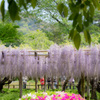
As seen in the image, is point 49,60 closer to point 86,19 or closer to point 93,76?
point 93,76

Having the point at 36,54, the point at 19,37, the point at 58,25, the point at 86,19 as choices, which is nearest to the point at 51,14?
the point at 58,25

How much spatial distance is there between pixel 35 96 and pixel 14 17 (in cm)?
356

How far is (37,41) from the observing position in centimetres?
1330

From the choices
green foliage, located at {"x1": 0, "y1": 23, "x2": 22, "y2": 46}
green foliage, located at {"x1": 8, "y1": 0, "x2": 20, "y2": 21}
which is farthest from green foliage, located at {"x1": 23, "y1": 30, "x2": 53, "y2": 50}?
green foliage, located at {"x1": 8, "y1": 0, "x2": 20, "y2": 21}

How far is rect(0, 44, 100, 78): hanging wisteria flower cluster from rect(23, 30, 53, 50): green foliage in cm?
612

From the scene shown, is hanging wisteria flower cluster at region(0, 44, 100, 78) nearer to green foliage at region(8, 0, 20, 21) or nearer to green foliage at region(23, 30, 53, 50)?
green foliage at region(8, 0, 20, 21)

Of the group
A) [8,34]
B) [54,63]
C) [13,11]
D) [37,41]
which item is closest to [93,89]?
[54,63]

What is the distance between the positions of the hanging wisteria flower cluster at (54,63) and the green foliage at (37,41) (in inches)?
241

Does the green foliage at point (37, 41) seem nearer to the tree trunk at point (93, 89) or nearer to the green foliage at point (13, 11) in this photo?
the tree trunk at point (93, 89)

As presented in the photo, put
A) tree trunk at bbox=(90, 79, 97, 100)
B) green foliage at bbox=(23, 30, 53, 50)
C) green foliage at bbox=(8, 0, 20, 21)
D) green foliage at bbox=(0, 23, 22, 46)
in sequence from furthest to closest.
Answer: green foliage at bbox=(0, 23, 22, 46), green foliage at bbox=(23, 30, 53, 50), tree trunk at bbox=(90, 79, 97, 100), green foliage at bbox=(8, 0, 20, 21)

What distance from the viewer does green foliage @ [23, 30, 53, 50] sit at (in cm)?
1299

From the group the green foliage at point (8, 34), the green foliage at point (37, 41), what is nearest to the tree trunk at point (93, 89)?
the green foliage at point (37, 41)

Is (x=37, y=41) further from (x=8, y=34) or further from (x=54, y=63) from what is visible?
(x=54, y=63)

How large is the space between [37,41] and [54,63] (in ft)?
23.8
